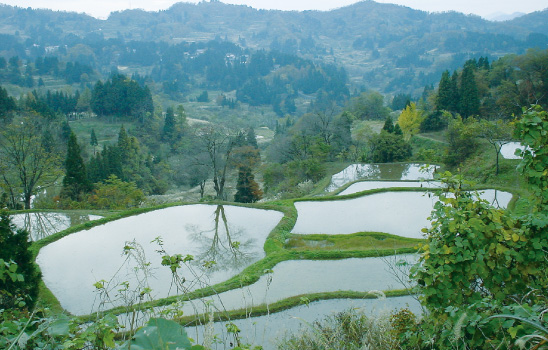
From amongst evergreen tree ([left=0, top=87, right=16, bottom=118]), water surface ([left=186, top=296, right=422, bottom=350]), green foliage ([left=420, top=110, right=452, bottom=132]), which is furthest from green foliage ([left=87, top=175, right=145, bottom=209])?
green foliage ([left=420, top=110, right=452, bottom=132])

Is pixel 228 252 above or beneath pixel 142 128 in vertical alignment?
above

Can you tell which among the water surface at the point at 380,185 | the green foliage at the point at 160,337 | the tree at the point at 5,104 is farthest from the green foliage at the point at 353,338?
the tree at the point at 5,104

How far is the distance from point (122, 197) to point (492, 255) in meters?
21.3

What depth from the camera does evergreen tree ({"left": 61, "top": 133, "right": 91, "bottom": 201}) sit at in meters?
22.5

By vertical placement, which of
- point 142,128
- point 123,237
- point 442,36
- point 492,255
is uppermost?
point 442,36

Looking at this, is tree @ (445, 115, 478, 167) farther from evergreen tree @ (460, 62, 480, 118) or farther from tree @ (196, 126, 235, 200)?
tree @ (196, 126, 235, 200)

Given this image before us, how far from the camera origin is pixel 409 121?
38438mm

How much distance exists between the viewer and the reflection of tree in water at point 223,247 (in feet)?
36.1

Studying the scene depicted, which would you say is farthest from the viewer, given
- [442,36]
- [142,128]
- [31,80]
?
[442,36]

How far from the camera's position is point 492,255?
386 centimetres

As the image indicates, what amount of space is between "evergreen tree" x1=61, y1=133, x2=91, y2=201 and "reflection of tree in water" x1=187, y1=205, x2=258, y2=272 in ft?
40.2

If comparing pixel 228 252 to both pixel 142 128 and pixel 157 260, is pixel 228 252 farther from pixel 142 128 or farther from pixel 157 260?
pixel 142 128

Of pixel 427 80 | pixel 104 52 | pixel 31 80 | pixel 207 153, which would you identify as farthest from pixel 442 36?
pixel 207 153

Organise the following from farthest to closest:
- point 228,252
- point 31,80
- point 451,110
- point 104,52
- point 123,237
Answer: point 104,52
point 31,80
point 451,110
point 123,237
point 228,252
